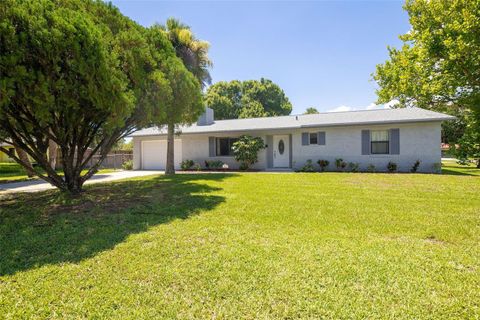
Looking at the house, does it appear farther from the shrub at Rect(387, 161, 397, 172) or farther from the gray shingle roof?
the shrub at Rect(387, 161, 397, 172)

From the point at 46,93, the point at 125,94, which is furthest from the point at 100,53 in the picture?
the point at 46,93

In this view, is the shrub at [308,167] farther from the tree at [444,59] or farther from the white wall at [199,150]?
the tree at [444,59]

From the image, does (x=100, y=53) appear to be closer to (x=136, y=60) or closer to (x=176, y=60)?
(x=136, y=60)

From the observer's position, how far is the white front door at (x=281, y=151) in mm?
16438

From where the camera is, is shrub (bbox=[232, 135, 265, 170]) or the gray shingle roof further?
shrub (bbox=[232, 135, 265, 170])

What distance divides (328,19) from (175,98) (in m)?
8.53

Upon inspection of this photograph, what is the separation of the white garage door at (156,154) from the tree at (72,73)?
412 inches

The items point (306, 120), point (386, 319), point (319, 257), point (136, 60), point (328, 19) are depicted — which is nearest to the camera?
point (386, 319)

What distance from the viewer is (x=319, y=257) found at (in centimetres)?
364

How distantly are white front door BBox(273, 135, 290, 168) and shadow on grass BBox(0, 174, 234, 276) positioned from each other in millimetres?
8021

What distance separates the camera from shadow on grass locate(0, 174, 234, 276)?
395 centimetres

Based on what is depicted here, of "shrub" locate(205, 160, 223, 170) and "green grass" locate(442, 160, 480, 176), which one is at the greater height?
"shrub" locate(205, 160, 223, 170)

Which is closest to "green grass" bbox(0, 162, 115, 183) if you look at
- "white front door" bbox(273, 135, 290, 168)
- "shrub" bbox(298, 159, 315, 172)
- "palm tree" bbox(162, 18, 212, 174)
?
"palm tree" bbox(162, 18, 212, 174)

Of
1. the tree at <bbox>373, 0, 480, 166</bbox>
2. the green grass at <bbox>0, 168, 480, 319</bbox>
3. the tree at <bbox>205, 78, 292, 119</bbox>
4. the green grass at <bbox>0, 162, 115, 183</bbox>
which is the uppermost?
the tree at <bbox>205, 78, 292, 119</bbox>
